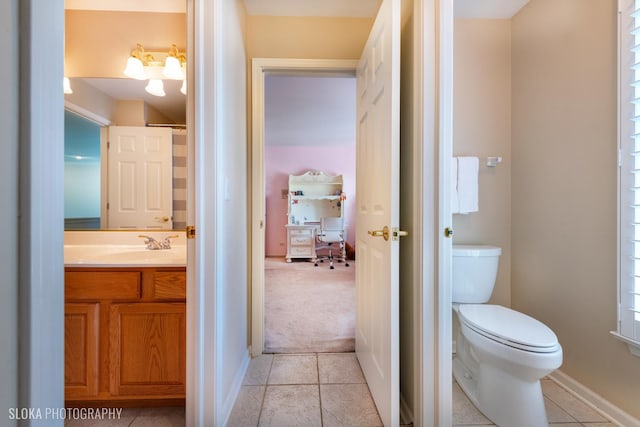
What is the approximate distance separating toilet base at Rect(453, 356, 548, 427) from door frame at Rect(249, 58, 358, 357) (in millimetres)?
1368

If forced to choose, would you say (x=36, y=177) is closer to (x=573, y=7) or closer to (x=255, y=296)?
(x=255, y=296)

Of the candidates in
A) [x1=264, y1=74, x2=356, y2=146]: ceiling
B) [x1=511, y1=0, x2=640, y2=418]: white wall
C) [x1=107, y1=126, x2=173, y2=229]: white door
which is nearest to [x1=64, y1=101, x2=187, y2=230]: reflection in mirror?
[x1=107, y1=126, x2=173, y2=229]: white door

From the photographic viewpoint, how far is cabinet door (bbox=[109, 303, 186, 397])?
50.3 inches

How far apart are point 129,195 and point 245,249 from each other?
→ 0.88 m

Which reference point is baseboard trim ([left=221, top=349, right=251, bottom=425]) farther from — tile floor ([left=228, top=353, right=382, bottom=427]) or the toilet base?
the toilet base

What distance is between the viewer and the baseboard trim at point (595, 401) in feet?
4.02

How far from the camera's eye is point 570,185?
1485mm

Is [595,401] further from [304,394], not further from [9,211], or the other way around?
[9,211]

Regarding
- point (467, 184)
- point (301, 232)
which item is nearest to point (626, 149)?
point (467, 184)

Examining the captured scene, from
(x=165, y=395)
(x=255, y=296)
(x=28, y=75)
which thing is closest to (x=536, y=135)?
(x=255, y=296)

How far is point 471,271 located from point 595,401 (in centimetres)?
83

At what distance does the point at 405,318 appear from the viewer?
1.32 m

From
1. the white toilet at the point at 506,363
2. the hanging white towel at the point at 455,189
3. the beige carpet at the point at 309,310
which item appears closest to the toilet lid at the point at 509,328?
the white toilet at the point at 506,363

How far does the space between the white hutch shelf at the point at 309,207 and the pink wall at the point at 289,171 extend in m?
0.27
